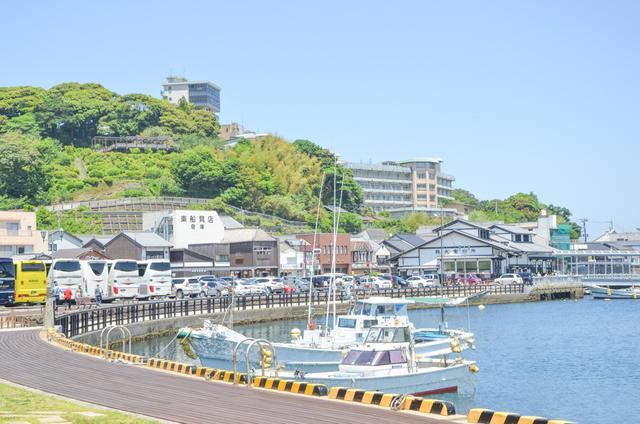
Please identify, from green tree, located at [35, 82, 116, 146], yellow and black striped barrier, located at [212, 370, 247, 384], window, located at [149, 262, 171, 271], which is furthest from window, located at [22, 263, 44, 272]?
green tree, located at [35, 82, 116, 146]

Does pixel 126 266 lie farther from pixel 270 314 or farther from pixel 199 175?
pixel 199 175

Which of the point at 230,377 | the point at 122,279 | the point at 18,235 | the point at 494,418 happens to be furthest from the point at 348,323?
the point at 18,235

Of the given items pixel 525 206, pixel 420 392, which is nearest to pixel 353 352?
pixel 420 392

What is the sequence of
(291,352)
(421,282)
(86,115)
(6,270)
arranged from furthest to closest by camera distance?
(86,115), (421,282), (6,270), (291,352)

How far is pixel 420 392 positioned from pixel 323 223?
104315 mm

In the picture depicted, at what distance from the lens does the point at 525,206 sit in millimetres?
193000

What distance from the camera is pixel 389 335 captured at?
106ft

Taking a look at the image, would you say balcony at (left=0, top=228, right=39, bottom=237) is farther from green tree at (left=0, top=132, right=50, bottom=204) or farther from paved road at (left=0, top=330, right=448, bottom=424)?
paved road at (left=0, top=330, right=448, bottom=424)

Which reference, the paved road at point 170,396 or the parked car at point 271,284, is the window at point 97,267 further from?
the paved road at point 170,396

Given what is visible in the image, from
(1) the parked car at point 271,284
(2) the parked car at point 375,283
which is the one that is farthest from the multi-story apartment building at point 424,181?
(1) the parked car at point 271,284

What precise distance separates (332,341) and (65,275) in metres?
28.5

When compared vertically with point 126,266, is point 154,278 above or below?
below

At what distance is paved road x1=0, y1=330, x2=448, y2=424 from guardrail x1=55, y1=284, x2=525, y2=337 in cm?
1384

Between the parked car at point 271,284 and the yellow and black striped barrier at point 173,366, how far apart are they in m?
51.2
